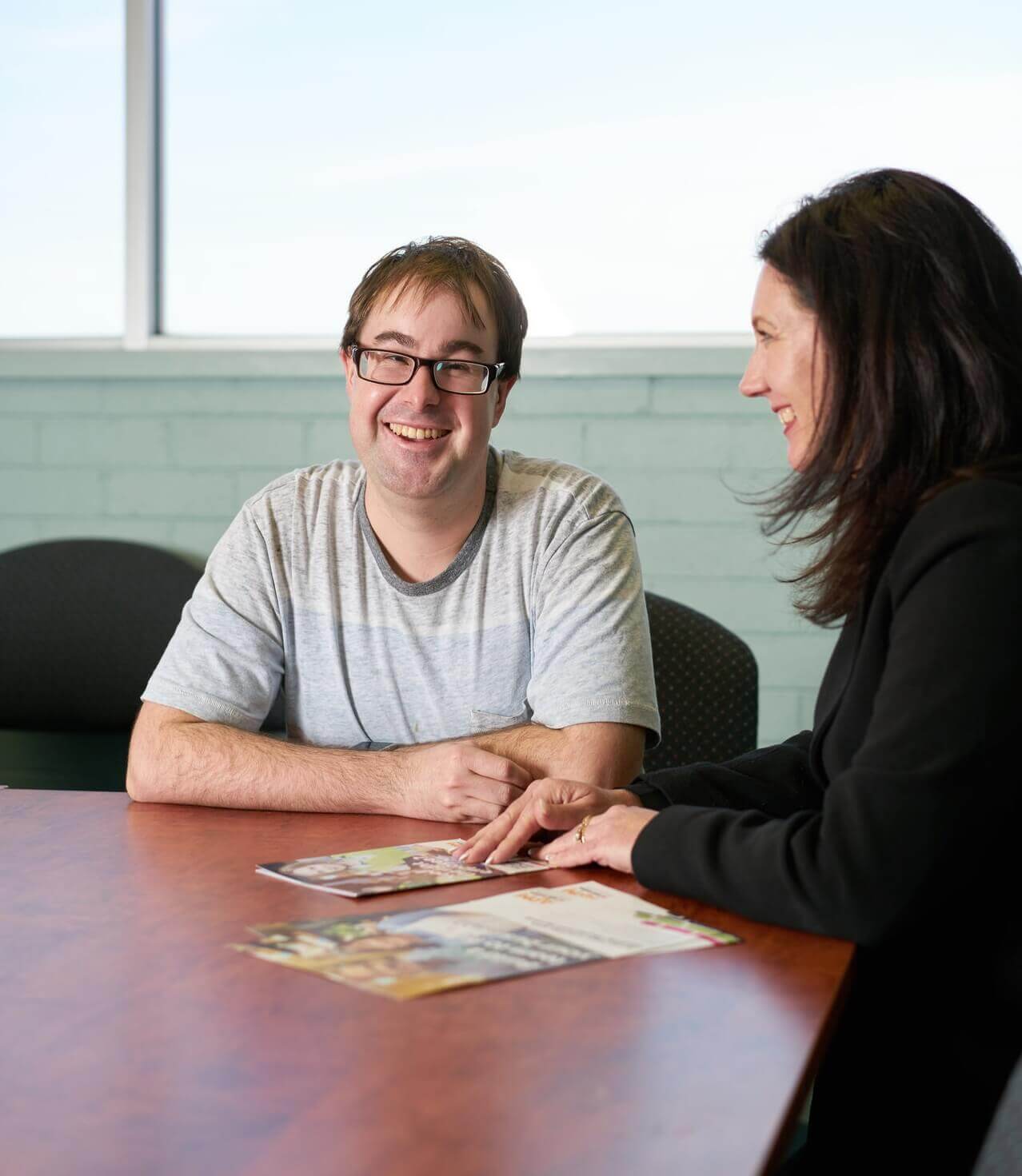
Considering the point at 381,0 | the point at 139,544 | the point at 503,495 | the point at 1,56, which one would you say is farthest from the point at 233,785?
the point at 1,56

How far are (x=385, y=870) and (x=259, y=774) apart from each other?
1.41 feet

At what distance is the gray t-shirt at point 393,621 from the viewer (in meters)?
1.90

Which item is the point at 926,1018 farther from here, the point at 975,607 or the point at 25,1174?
the point at 25,1174

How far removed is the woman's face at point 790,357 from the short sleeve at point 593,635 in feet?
1.55

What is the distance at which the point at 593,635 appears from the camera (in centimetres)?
185

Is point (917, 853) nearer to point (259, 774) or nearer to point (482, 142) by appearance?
point (259, 774)

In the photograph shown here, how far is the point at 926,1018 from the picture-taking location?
3.88 ft

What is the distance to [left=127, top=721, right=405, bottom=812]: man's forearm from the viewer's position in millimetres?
1634

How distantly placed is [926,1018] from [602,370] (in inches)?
75.9

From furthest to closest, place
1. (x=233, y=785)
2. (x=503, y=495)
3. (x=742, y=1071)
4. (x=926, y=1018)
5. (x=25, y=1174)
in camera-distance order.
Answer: (x=503, y=495) < (x=233, y=785) < (x=926, y=1018) < (x=742, y=1071) < (x=25, y=1174)

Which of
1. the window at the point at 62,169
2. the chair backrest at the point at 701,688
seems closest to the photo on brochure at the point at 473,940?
the chair backrest at the point at 701,688

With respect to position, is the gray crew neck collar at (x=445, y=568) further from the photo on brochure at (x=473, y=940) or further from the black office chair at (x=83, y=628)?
the black office chair at (x=83, y=628)

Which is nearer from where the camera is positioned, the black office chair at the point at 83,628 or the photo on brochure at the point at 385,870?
the photo on brochure at the point at 385,870

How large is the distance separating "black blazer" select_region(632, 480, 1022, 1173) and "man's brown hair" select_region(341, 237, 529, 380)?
0.94m
